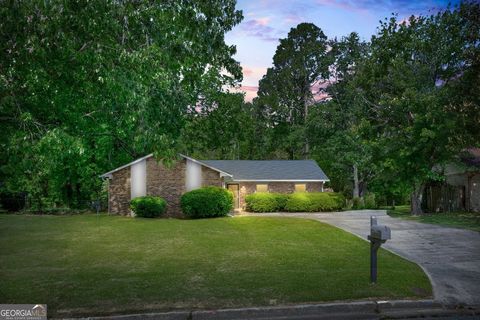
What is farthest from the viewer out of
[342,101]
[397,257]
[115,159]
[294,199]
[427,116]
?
[342,101]

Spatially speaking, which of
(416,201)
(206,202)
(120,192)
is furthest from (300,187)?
(120,192)

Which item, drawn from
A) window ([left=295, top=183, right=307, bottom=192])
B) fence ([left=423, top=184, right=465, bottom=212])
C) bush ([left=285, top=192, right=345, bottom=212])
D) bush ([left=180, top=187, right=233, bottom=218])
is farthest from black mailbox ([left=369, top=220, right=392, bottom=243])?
window ([left=295, top=183, right=307, bottom=192])

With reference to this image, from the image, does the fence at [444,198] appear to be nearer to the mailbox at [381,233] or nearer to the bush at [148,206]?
the bush at [148,206]

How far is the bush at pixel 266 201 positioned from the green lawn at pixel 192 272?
55.9ft

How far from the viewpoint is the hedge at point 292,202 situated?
34531mm

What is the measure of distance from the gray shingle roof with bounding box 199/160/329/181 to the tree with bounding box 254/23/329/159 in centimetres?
1104

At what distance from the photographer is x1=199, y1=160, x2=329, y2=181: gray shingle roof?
3722cm

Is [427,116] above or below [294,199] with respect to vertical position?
above

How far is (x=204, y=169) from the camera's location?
31.6 metres

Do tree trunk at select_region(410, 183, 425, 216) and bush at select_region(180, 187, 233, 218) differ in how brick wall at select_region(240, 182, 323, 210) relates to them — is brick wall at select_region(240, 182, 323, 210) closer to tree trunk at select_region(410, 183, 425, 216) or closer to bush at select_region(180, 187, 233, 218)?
bush at select_region(180, 187, 233, 218)

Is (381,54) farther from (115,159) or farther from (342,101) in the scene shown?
(115,159)

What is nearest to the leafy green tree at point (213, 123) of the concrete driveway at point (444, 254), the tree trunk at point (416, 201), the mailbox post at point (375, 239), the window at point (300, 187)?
the window at point (300, 187)

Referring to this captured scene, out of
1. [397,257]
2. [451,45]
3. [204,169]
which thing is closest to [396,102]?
[451,45]

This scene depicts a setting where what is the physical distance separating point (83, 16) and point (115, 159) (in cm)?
2960
